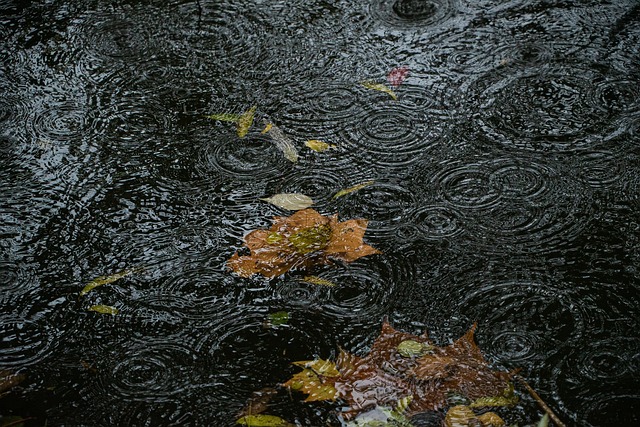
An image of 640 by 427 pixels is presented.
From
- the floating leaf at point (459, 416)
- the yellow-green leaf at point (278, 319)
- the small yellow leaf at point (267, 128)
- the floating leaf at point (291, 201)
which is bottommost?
the floating leaf at point (459, 416)

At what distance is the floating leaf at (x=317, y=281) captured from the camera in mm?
2262

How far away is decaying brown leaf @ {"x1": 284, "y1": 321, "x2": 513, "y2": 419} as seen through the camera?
191cm

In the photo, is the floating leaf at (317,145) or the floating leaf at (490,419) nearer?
the floating leaf at (490,419)

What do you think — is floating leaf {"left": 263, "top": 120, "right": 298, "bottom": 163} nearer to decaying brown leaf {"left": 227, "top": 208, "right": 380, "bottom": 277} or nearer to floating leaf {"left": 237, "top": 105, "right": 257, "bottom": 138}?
floating leaf {"left": 237, "top": 105, "right": 257, "bottom": 138}

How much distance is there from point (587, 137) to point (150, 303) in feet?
5.79

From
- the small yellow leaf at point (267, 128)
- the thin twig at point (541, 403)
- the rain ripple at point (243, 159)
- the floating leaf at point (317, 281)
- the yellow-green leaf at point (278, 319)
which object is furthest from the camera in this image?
the small yellow leaf at point (267, 128)

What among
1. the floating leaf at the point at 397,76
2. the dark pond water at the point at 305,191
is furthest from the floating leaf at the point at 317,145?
the floating leaf at the point at 397,76

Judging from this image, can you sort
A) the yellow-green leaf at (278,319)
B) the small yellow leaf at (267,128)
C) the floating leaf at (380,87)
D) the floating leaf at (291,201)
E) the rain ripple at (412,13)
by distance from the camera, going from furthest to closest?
the rain ripple at (412,13)
the floating leaf at (380,87)
the small yellow leaf at (267,128)
the floating leaf at (291,201)
the yellow-green leaf at (278,319)

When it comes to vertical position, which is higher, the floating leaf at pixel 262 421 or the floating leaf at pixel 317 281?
the floating leaf at pixel 317 281

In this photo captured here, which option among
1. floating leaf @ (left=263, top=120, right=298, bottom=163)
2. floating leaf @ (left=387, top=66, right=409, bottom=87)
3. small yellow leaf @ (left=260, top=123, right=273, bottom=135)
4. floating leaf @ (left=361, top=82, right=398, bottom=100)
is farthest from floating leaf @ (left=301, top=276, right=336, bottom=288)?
floating leaf @ (left=387, top=66, right=409, bottom=87)

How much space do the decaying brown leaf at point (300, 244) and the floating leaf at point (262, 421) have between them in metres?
0.54

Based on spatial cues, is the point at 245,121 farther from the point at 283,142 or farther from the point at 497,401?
the point at 497,401

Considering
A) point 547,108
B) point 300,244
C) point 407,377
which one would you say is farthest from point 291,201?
point 547,108

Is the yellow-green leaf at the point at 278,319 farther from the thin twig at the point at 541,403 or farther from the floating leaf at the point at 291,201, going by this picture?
the thin twig at the point at 541,403
